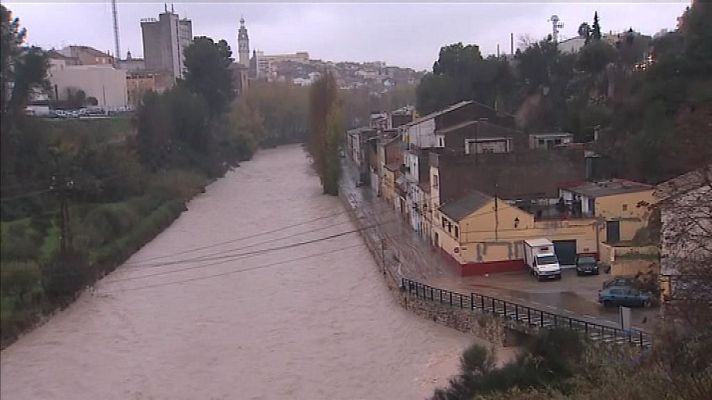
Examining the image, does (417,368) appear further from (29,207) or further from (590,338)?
(29,207)

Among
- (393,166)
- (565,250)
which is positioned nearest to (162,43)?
(393,166)

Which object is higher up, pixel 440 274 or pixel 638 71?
pixel 638 71

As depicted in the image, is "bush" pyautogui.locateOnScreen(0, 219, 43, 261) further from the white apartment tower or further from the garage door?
the white apartment tower

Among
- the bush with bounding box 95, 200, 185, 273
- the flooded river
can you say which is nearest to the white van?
the flooded river

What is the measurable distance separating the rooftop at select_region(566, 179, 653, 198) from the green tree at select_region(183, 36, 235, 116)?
34.4ft

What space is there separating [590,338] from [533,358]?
579 millimetres

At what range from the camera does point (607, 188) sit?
6.31 metres

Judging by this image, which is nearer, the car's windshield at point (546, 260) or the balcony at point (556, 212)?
the car's windshield at point (546, 260)

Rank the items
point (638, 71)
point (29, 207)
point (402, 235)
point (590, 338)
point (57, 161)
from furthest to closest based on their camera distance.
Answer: point (638, 71)
point (402, 235)
point (590, 338)
point (57, 161)
point (29, 207)

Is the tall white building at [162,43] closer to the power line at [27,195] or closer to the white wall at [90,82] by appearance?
the white wall at [90,82]

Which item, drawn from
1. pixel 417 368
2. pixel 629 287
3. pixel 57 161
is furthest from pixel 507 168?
pixel 57 161

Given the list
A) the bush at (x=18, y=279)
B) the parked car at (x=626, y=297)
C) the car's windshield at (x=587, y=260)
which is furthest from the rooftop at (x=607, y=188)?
the bush at (x=18, y=279)

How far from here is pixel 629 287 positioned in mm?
4707

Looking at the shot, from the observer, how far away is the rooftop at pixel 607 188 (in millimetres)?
6117
